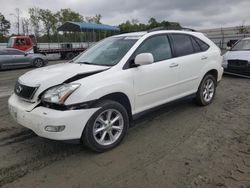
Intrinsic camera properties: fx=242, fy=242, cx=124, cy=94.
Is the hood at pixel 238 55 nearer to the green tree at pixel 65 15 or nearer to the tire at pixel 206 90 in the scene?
the tire at pixel 206 90

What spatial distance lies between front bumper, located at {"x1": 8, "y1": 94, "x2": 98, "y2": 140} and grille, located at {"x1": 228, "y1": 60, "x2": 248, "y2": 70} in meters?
7.51

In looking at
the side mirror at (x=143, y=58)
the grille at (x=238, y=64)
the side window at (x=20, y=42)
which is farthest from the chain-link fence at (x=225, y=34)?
the side mirror at (x=143, y=58)

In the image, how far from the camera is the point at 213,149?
3.55 metres

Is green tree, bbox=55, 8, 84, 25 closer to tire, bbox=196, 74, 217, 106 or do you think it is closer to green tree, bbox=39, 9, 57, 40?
green tree, bbox=39, 9, 57, 40

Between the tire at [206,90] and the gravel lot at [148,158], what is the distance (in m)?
0.68

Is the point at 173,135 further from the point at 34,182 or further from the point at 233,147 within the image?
the point at 34,182

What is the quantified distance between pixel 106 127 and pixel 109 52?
145cm

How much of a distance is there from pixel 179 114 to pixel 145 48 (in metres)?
1.73

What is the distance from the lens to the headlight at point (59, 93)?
3148 mm

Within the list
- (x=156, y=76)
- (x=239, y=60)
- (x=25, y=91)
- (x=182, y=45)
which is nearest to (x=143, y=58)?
(x=156, y=76)

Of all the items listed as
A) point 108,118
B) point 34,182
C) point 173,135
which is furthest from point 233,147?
point 34,182

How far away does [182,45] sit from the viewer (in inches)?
195

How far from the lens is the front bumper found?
308 centimetres

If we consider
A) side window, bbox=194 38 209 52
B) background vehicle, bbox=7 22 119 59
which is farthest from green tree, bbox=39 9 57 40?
side window, bbox=194 38 209 52
